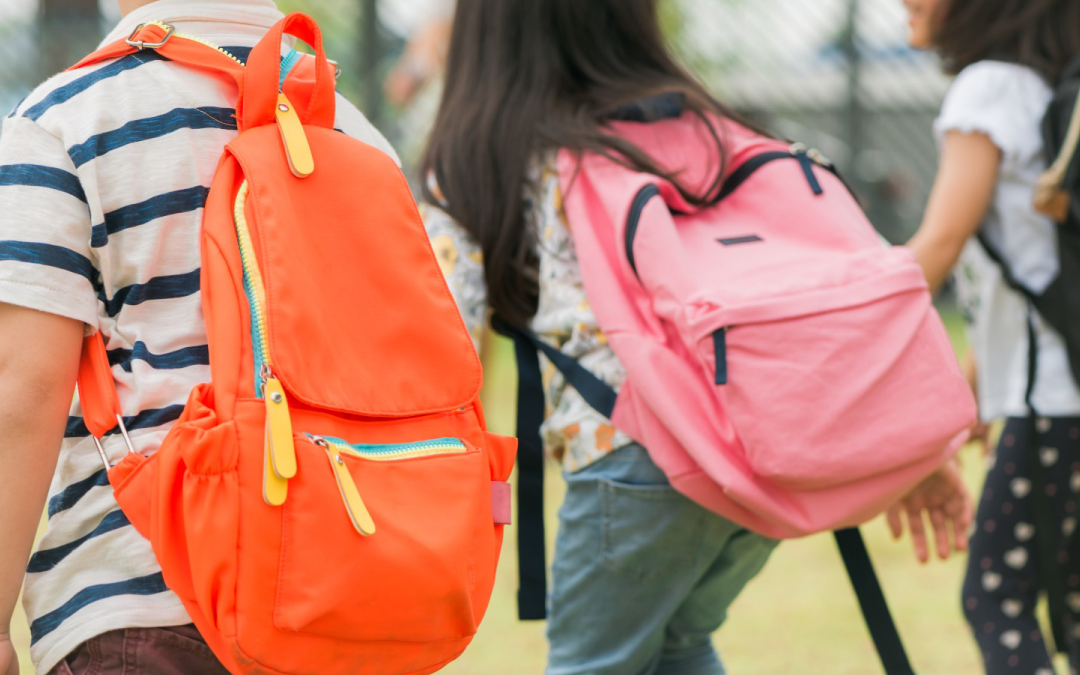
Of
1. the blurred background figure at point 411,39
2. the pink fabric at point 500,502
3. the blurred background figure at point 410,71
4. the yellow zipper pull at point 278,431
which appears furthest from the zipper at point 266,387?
the blurred background figure at point 411,39

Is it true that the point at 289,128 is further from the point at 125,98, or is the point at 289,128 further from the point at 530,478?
the point at 530,478

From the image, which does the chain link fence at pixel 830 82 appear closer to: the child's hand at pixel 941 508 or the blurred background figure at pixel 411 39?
the blurred background figure at pixel 411 39

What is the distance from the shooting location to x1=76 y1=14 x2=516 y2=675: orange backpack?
1.17 m

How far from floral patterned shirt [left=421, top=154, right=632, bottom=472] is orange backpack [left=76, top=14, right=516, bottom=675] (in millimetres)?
484

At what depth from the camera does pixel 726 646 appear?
11.8 ft

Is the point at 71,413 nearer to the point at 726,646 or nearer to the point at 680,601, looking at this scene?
the point at 680,601

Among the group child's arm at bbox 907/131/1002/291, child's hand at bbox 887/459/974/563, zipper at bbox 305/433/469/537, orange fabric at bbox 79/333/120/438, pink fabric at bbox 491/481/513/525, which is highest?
orange fabric at bbox 79/333/120/438

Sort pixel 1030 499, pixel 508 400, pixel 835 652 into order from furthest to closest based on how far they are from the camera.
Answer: pixel 508 400 → pixel 835 652 → pixel 1030 499

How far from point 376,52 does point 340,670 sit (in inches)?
246

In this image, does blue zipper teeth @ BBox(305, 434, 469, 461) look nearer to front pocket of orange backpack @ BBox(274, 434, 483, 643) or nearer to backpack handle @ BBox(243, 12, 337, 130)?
front pocket of orange backpack @ BBox(274, 434, 483, 643)

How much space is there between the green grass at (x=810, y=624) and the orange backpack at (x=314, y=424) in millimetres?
1711

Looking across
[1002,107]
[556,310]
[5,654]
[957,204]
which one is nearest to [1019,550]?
[957,204]

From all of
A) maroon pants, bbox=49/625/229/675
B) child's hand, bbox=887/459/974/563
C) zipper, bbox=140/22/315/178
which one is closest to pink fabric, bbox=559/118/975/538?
child's hand, bbox=887/459/974/563

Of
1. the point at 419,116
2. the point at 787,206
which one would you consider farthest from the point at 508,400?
the point at 787,206
